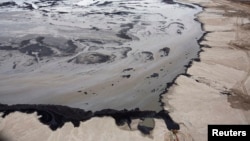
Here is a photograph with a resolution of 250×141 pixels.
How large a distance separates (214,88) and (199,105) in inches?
33.3

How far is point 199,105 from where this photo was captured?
5.80m

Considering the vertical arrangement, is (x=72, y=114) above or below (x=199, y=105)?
below

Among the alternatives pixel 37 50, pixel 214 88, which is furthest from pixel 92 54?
pixel 214 88

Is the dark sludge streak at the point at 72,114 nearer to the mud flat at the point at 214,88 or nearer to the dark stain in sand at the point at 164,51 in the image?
Result: the mud flat at the point at 214,88

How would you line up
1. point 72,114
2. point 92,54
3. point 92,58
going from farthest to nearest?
point 92,54
point 92,58
point 72,114

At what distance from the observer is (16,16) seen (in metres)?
11.2

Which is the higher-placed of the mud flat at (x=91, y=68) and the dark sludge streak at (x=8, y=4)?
the dark sludge streak at (x=8, y=4)

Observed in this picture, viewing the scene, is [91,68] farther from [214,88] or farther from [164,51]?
[214,88]

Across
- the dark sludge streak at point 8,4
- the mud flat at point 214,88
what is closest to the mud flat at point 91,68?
the mud flat at point 214,88

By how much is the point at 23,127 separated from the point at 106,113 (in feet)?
5.07

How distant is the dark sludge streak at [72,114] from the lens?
5.31 metres

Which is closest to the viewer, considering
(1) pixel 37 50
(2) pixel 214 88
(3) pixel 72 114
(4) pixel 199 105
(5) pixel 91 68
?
(3) pixel 72 114

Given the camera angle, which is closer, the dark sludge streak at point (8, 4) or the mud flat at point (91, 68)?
the mud flat at point (91, 68)

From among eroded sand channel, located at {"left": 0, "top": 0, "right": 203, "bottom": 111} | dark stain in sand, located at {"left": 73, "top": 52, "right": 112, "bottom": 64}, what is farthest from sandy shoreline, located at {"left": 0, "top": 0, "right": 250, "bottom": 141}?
dark stain in sand, located at {"left": 73, "top": 52, "right": 112, "bottom": 64}
